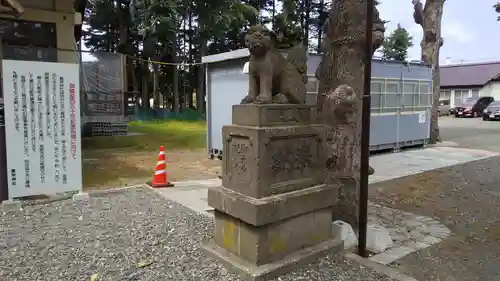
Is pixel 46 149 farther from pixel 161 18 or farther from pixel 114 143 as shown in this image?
pixel 161 18

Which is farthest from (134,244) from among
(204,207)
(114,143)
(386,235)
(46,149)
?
(114,143)

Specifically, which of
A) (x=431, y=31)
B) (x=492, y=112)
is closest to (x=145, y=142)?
(x=431, y=31)

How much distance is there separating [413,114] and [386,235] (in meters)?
8.82

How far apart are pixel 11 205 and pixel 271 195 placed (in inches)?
159

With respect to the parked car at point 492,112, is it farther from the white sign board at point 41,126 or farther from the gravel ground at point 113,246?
the white sign board at point 41,126

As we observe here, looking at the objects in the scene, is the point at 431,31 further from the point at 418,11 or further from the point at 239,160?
the point at 239,160

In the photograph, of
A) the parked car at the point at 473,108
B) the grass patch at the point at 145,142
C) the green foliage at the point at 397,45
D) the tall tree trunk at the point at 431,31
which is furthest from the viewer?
the green foliage at the point at 397,45

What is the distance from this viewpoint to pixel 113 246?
3930mm

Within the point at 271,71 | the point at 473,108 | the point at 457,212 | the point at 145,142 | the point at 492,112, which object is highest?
the point at 271,71

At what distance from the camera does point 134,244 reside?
3.98 m

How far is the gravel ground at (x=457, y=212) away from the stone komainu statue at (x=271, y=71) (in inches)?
81.6

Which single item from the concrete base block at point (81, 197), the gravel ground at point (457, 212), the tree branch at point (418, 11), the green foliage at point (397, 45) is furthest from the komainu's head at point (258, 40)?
the green foliage at point (397, 45)

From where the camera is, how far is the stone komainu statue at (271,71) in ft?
11.5

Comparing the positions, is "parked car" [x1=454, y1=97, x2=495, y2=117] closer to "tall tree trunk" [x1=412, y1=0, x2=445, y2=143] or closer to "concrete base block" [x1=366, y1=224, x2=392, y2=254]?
"tall tree trunk" [x1=412, y1=0, x2=445, y2=143]
